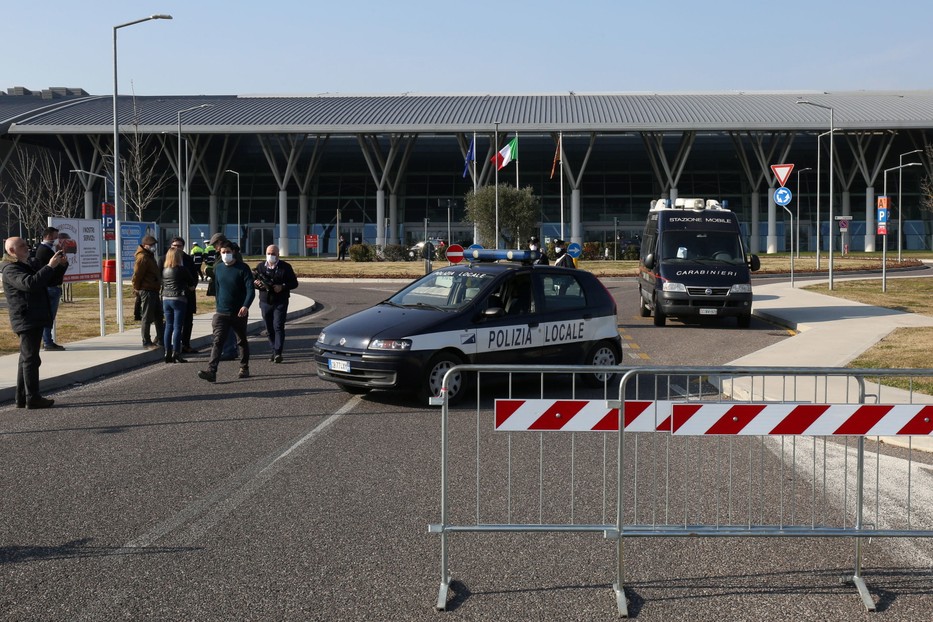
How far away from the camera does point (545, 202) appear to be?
80.4 meters

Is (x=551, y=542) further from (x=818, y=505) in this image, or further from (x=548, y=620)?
(x=818, y=505)

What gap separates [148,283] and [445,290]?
665 centimetres

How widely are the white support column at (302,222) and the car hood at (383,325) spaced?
65.9m

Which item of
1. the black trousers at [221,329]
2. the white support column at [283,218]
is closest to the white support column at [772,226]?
the white support column at [283,218]

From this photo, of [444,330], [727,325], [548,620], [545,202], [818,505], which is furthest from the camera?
[545,202]

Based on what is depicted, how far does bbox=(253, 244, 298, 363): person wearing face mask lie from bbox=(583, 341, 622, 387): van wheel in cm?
517

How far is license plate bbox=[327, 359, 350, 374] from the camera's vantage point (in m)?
11.4

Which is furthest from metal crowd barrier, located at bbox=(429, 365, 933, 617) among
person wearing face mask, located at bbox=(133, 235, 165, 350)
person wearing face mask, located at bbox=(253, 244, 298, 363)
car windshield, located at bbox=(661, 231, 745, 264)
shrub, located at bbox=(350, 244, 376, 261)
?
shrub, located at bbox=(350, 244, 376, 261)

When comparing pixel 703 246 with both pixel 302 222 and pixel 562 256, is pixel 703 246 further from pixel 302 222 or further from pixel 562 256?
pixel 302 222

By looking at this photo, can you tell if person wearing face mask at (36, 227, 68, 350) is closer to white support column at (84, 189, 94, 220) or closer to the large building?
the large building

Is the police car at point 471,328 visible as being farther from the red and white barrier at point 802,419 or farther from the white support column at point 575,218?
the white support column at point 575,218

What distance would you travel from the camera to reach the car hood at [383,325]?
446 inches

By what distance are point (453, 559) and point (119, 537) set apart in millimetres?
2105

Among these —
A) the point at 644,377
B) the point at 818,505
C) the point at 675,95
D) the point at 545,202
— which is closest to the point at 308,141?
the point at 545,202
